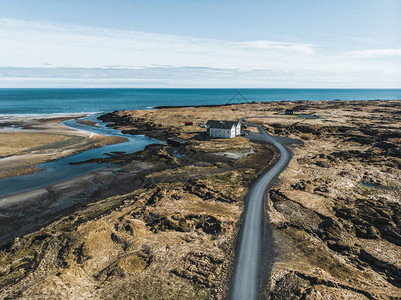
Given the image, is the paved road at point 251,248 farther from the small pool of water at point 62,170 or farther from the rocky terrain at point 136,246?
the small pool of water at point 62,170

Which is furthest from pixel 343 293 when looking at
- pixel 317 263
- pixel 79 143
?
pixel 79 143

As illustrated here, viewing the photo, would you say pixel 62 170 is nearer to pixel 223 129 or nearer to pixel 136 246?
pixel 136 246

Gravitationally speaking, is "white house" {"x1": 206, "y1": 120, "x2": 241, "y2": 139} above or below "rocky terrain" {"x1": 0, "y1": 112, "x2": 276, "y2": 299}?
above

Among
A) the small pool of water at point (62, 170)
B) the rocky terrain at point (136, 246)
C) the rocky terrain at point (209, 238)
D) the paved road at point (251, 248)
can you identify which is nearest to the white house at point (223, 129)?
the small pool of water at point (62, 170)

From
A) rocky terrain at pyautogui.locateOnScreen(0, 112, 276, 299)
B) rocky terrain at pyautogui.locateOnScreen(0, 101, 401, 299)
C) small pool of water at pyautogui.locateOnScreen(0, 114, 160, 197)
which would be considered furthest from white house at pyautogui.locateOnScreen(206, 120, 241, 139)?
rocky terrain at pyautogui.locateOnScreen(0, 112, 276, 299)

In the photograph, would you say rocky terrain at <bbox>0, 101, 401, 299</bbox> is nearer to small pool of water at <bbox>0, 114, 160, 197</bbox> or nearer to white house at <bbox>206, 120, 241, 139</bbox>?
small pool of water at <bbox>0, 114, 160, 197</bbox>
